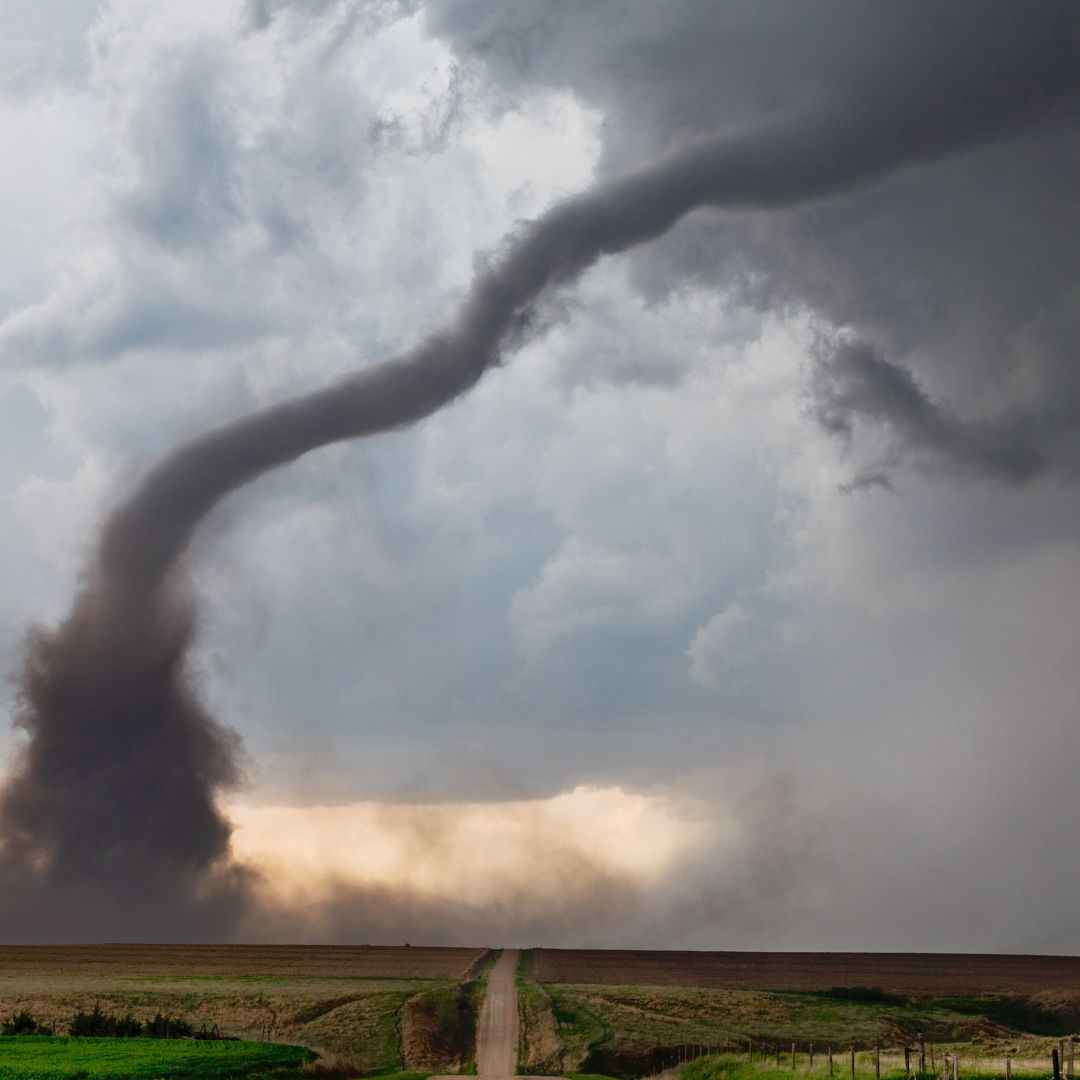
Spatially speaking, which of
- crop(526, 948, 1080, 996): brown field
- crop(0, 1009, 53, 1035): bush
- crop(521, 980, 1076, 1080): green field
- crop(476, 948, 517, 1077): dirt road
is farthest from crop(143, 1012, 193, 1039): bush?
crop(526, 948, 1080, 996): brown field

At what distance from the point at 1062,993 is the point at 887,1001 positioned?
19.9 m

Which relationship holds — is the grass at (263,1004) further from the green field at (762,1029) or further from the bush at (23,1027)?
the green field at (762,1029)

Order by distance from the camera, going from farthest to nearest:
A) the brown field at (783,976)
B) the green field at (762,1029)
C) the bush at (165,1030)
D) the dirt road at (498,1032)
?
the brown field at (783,976) → the bush at (165,1030) → the dirt road at (498,1032) → the green field at (762,1029)

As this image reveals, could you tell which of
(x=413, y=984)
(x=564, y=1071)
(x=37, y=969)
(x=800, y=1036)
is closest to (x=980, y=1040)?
(x=800, y=1036)

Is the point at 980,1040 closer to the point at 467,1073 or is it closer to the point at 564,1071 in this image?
the point at 564,1071

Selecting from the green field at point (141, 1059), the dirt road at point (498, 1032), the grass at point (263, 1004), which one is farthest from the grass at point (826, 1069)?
the green field at point (141, 1059)

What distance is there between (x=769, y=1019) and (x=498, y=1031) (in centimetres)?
2495

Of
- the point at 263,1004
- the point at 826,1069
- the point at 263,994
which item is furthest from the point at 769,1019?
the point at 263,994

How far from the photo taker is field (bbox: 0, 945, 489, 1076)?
98875 mm

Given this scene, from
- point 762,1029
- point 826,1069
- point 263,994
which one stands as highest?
point 263,994

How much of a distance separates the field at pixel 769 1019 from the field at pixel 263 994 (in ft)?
38.6

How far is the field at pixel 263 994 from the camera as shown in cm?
9888

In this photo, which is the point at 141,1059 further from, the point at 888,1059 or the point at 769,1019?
the point at 769,1019

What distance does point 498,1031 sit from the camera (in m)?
103
